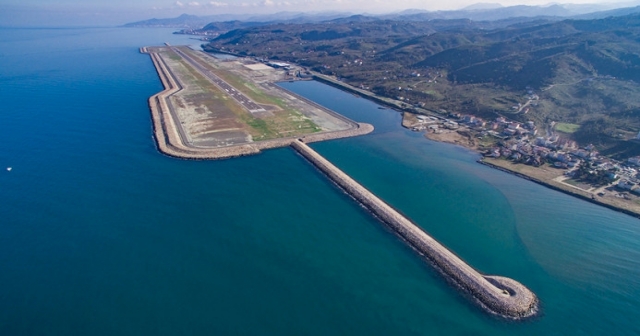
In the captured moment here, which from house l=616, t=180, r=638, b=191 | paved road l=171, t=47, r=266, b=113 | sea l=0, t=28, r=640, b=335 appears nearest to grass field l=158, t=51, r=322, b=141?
paved road l=171, t=47, r=266, b=113

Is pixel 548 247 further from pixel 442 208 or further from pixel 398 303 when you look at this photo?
pixel 398 303

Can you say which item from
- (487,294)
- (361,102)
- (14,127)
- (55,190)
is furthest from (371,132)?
(14,127)

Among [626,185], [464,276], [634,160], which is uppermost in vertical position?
[634,160]

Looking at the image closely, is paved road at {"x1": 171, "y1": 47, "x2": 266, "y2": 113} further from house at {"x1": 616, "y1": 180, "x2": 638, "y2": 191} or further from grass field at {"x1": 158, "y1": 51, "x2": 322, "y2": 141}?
house at {"x1": 616, "y1": 180, "x2": 638, "y2": 191}

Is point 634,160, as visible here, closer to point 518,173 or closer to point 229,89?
point 518,173

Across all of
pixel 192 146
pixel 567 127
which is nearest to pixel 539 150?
pixel 567 127

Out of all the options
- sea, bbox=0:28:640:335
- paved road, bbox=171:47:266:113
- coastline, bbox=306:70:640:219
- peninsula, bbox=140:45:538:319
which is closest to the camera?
sea, bbox=0:28:640:335

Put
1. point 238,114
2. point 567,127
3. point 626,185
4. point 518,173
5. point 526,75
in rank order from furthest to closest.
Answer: point 526,75, point 238,114, point 567,127, point 518,173, point 626,185
